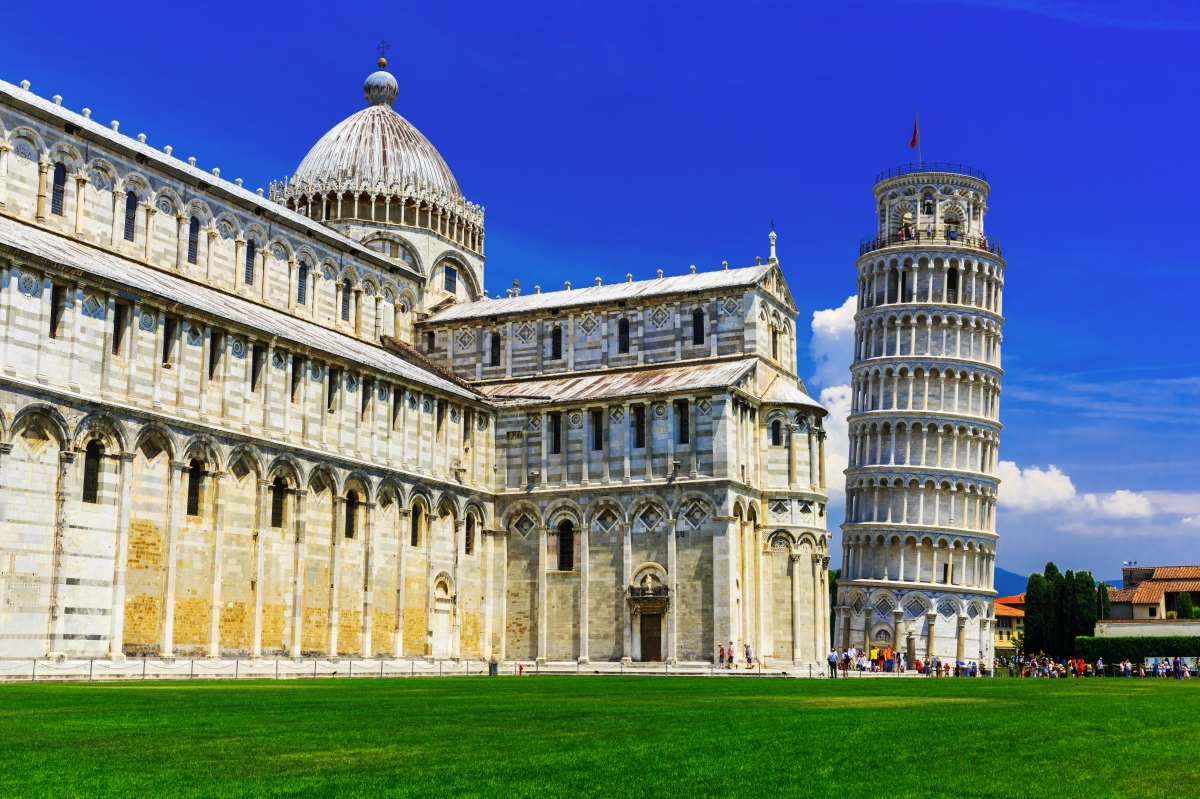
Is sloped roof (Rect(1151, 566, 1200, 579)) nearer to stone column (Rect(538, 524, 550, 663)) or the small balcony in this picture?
the small balcony

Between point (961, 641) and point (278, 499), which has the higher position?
point (278, 499)

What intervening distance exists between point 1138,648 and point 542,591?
46.7 metres

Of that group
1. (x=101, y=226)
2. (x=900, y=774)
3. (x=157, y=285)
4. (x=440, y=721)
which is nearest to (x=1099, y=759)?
(x=900, y=774)

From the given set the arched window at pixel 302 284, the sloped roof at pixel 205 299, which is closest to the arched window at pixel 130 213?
the sloped roof at pixel 205 299

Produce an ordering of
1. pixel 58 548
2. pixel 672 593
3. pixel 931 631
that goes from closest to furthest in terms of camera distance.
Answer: pixel 58 548 → pixel 672 593 → pixel 931 631

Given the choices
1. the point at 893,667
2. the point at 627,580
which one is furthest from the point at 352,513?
the point at 893,667

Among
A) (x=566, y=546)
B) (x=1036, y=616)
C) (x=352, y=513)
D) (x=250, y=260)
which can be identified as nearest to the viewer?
(x=352, y=513)

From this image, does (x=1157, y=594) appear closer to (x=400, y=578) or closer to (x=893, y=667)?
(x=893, y=667)

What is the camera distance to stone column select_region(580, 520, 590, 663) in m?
62.1

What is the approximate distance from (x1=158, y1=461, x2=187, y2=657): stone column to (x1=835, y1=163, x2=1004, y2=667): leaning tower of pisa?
6436 cm

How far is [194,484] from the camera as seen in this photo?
1880 inches

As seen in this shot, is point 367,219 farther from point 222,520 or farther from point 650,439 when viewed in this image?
point 222,520

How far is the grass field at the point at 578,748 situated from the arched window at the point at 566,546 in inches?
1465

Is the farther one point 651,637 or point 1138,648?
point 1138,648
